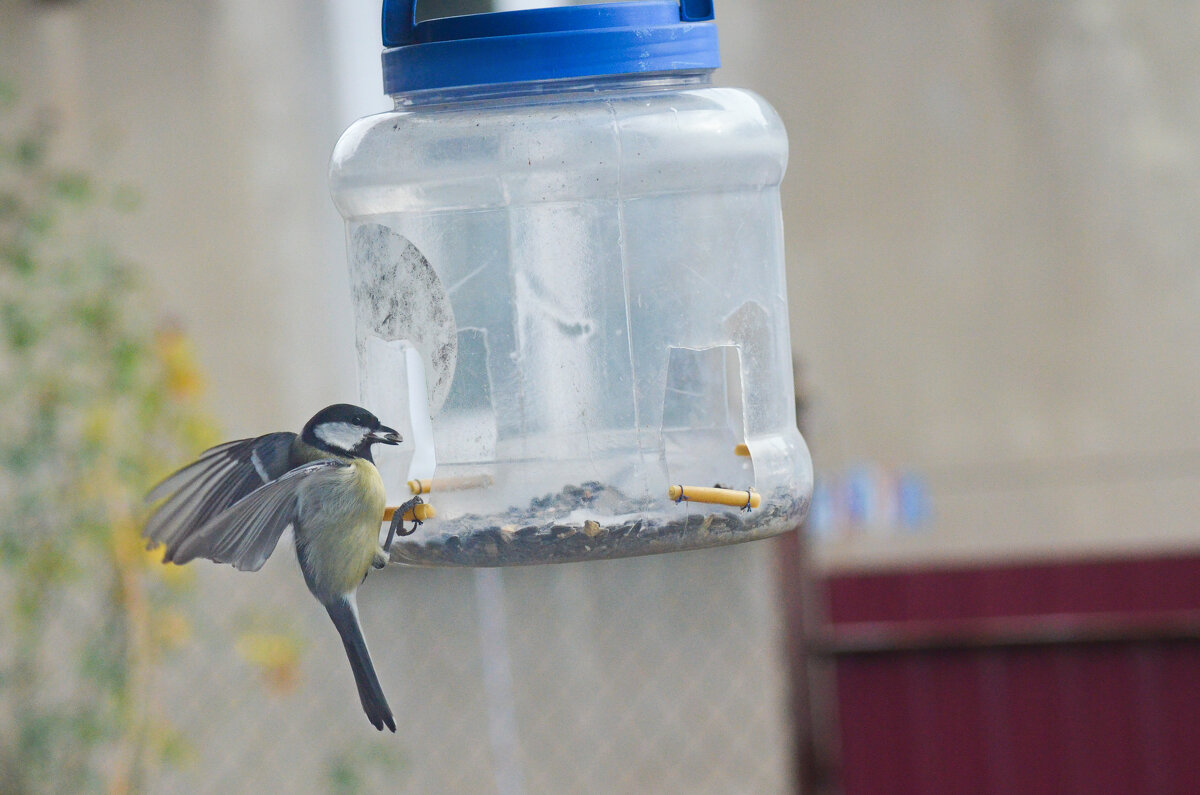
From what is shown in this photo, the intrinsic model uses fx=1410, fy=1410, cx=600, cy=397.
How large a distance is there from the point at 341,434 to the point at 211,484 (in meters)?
0.08

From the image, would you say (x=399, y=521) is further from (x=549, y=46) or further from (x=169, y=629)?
(x=169, y=629)

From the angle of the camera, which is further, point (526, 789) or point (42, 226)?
point (526, 789)

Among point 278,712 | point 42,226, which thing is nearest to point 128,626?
point 278,712

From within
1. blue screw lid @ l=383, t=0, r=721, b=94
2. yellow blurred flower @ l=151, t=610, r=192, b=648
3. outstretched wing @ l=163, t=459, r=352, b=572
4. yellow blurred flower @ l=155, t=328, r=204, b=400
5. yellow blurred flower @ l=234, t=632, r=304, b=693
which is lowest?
yellow blurred flower @ l=234, t=632, r=304, b=693

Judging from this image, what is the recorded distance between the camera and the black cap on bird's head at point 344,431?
772 millimetres

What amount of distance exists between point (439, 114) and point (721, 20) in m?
2.65

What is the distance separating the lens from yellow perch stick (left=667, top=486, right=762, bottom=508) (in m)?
0.85

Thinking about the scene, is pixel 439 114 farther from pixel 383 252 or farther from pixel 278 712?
pixel 278 712

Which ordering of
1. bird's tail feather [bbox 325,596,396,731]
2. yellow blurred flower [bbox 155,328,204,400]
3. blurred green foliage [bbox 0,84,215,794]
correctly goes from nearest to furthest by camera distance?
bird's tail feather [bbox 325,596,396,731], blurred green foliage [bbox 0,84,215,794], yellow blurred flower [bbox 155,328,204,400]

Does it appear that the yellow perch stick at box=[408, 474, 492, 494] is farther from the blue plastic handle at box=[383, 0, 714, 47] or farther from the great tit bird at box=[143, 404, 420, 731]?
the blue plastic handle at box=[383, 0, 714, 47]

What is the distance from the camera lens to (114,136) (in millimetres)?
3375

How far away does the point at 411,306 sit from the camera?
3.17 ft


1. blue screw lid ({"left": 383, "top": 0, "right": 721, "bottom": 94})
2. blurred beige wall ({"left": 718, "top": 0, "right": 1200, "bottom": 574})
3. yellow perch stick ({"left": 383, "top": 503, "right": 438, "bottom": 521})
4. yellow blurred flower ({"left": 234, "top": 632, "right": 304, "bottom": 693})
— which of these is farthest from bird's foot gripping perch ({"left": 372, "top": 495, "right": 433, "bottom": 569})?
blurred beige wall ({"left": 718, "top": 0, "right": 1200, "bottom": 574})

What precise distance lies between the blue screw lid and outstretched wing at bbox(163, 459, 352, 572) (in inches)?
10.3
